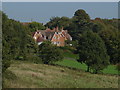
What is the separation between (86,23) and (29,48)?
95.5 ft

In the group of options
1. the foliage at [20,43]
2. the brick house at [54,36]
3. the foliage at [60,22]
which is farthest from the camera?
the foliage at [60,22]

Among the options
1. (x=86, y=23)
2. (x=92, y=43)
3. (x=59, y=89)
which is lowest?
(x=59, y=89)

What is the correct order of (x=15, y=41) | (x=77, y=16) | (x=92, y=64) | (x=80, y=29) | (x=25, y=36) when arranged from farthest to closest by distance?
(x=77, y=16)
(x=80, y=29)
(x=25, y=36)
(x=15, y=41)
(x=92, y=64)

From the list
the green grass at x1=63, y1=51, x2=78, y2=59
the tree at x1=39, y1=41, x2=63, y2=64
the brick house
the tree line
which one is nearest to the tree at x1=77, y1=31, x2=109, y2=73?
the tree line

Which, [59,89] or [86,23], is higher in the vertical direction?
[86,23]

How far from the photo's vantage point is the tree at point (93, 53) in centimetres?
3291

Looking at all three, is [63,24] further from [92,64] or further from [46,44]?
[92,64]

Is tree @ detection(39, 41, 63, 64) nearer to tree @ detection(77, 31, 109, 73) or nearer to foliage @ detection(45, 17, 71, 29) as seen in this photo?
tree @ detection(77, 31, 109, 73)

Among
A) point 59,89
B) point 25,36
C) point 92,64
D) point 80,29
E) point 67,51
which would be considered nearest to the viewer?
point 59,89

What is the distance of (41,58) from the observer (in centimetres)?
4091

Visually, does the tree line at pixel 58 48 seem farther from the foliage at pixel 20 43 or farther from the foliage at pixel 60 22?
the foliage at pixel 60 22

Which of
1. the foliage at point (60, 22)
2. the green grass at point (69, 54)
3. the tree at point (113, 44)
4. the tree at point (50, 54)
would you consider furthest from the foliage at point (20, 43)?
the foliage at point (60, 22)

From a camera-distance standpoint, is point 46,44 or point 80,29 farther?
point 80,29

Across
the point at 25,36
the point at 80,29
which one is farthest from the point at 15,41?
the point at 80,29
